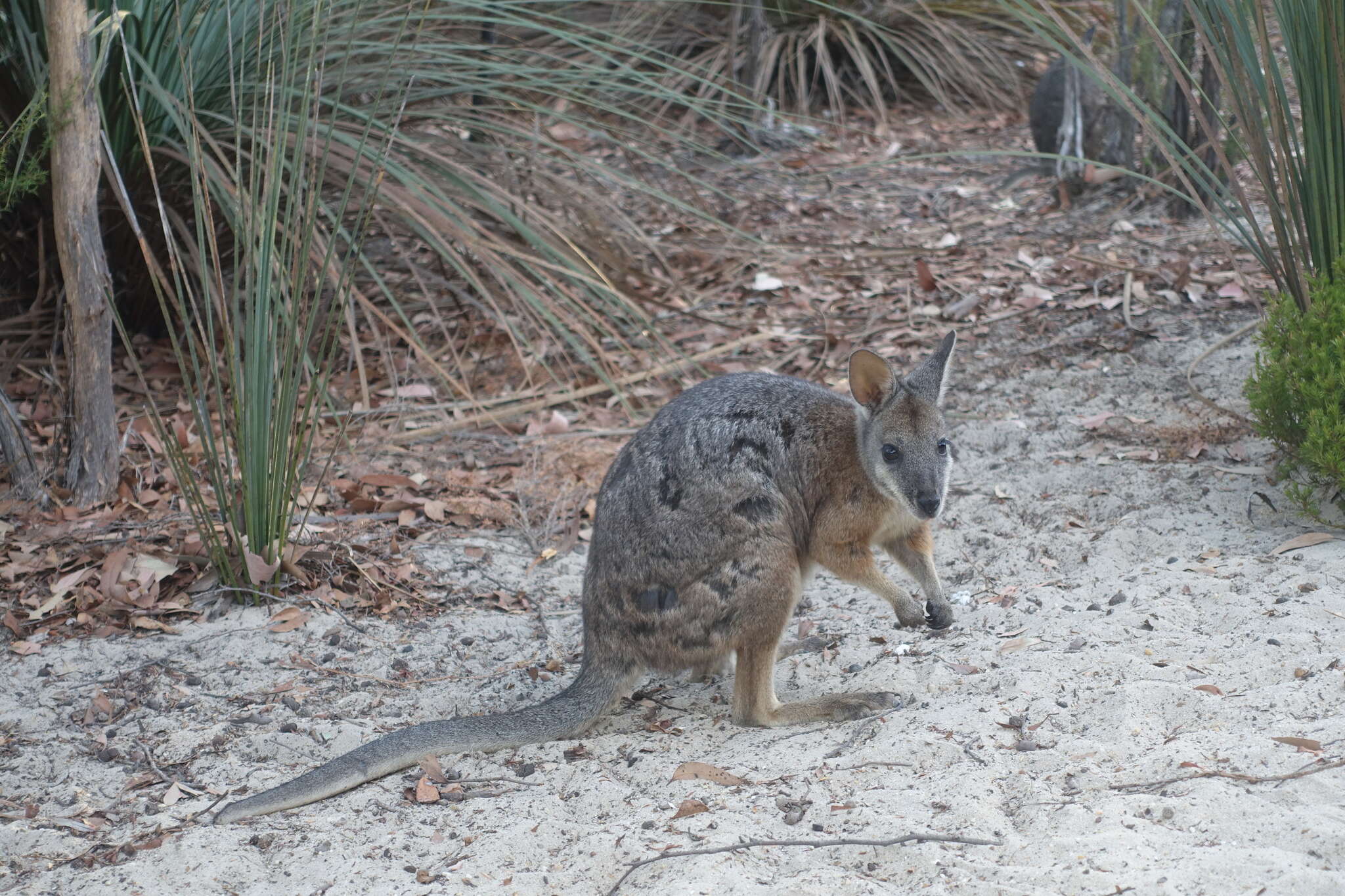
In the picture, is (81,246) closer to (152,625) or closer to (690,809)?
(152,625)

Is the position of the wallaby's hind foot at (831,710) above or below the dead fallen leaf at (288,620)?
below

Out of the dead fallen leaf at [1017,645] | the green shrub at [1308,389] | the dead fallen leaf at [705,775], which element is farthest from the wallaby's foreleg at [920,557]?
the green shrub at [1308,389]

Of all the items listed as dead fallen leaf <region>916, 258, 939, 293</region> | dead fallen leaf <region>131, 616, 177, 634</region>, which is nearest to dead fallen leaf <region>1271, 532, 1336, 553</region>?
dead fallen leaf <region>916, 258, 939, 293</region>

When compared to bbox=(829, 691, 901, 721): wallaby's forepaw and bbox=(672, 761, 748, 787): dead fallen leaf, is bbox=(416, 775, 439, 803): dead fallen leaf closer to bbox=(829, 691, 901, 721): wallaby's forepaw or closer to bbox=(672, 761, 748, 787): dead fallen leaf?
bbox=(672, 761, 748, 787): dead fallen leaf

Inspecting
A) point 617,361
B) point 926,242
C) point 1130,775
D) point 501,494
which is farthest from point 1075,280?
point 1130,775

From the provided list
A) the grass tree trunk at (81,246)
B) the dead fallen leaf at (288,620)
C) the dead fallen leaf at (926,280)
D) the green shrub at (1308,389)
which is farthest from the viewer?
the dead fallen leaf at (926,280)

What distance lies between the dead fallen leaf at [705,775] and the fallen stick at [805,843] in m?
0.37

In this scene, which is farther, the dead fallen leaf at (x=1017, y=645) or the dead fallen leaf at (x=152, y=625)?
the dead fallen leaf at (x=152, y=625)

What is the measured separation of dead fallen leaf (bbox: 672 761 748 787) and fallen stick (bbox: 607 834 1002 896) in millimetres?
374

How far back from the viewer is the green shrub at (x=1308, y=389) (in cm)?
390

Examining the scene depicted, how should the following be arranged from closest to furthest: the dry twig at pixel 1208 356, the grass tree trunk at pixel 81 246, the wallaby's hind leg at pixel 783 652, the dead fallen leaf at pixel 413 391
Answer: the wallaby's hind leg at pixel 783 652 → the grass tree trunk at pixel 81 246 → the dry twig at pixel 1208 356 → the dead fallen leaf at pixel 413 391

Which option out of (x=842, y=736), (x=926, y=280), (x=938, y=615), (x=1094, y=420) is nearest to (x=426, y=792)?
(x=842, y=736)

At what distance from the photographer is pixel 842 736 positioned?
3510mm

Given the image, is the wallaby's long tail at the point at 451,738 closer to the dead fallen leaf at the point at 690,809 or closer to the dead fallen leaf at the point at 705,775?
the dead fallen leaf at the point at 705,775
